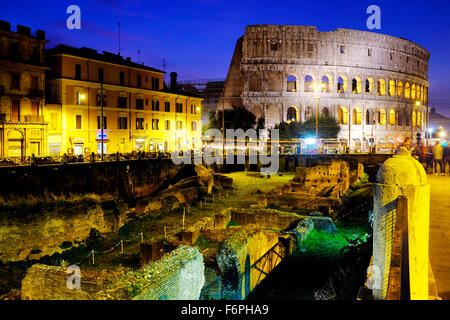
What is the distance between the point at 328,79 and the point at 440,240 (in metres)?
58.1

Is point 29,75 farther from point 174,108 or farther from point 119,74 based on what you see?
point 174,108

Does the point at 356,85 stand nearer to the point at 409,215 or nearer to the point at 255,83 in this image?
the point at 255,83

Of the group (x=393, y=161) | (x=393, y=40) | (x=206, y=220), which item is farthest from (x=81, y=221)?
(x=393, y=40)

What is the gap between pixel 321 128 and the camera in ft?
148

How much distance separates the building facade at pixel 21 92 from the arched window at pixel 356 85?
162 ft

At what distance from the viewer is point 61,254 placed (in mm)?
13188

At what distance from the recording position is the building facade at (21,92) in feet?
88.5

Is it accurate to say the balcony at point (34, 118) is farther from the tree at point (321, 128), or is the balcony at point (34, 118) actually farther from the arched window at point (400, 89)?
the arched window at point (400, 89)

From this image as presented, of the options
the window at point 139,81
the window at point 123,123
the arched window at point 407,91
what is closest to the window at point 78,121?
the window at point 123,123

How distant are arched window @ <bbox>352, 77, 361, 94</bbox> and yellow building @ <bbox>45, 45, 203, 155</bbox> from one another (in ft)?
99.0

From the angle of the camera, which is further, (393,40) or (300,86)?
(393,40)

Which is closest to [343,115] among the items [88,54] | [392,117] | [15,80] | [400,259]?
[392,117]

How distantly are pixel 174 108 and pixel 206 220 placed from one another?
31856 millimetres

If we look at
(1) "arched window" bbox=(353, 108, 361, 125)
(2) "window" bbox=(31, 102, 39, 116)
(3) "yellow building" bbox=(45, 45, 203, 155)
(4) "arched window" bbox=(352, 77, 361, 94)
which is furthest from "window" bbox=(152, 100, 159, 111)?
(4) "arched window" bbox=(352, 77, 361, 94)
